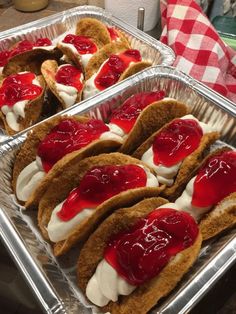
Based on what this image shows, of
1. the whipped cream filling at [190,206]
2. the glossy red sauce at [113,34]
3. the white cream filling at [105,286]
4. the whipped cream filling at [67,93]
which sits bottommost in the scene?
the white cream filling at [105,286]

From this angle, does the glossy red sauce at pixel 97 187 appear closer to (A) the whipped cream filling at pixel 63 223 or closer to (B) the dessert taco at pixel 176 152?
(A) the whipped cream filling at pixel 63 223

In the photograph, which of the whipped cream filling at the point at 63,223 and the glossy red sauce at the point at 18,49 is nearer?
the whipped cream filling at the point at 63,223

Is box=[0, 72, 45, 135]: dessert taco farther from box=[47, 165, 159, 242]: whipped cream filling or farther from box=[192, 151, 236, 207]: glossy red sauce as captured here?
box=[192, 151, 236, 207]: glossy red sauce

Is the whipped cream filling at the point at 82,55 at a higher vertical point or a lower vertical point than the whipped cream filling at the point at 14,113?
higher

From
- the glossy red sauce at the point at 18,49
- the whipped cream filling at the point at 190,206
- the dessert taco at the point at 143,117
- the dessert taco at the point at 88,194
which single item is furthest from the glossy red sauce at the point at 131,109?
the glossy red sauce at the point at 18,49

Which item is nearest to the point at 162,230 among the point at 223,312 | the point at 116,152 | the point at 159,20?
the point at 116,152

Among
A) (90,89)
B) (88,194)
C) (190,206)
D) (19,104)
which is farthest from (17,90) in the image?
(190,206)

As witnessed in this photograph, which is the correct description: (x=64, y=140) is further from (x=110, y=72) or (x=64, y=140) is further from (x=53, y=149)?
(x=110, y=72)
